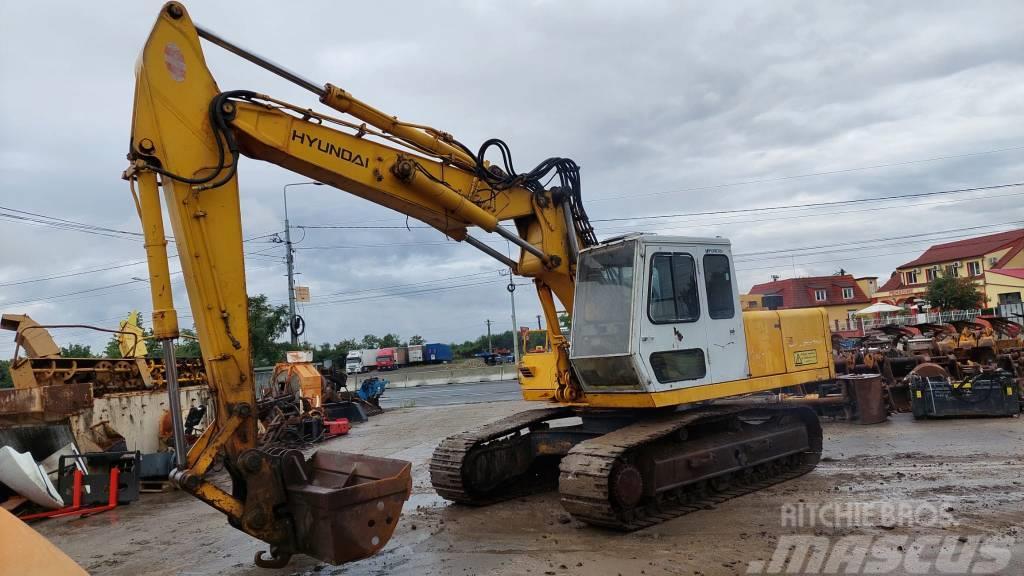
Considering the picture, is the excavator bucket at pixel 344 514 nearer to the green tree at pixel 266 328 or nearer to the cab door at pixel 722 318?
the cab door at pixel 722 318

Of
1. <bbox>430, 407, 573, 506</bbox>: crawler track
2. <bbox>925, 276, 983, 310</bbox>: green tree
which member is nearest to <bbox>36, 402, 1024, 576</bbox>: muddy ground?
<bbox>430, 407, 573, 506</bbox>: crawler track

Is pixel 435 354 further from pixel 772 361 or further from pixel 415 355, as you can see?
pixel 772 361

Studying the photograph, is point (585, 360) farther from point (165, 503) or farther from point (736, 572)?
point (165, 503)

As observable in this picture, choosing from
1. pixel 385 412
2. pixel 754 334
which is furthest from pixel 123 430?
pixel 385 412

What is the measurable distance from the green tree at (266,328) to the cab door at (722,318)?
96.0 feet

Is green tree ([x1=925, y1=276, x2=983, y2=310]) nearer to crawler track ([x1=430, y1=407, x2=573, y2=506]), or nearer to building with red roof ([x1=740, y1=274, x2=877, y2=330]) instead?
building with red roof ([x1=740, y1=274, x2=877, y2=330])

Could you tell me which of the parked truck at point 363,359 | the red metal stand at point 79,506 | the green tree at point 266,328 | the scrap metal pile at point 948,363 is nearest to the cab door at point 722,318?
the scrap metal pile at point 948,363

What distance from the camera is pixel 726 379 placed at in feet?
24.3

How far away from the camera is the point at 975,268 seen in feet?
188

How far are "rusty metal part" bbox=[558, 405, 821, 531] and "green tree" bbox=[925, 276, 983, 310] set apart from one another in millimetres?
41812

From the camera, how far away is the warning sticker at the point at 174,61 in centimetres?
529

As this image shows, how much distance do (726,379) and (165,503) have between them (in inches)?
292

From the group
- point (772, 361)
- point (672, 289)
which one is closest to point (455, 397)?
point (772, 361)

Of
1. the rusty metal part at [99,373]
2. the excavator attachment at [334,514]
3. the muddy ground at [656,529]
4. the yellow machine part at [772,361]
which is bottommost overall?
the muddy ground at [656,529]
